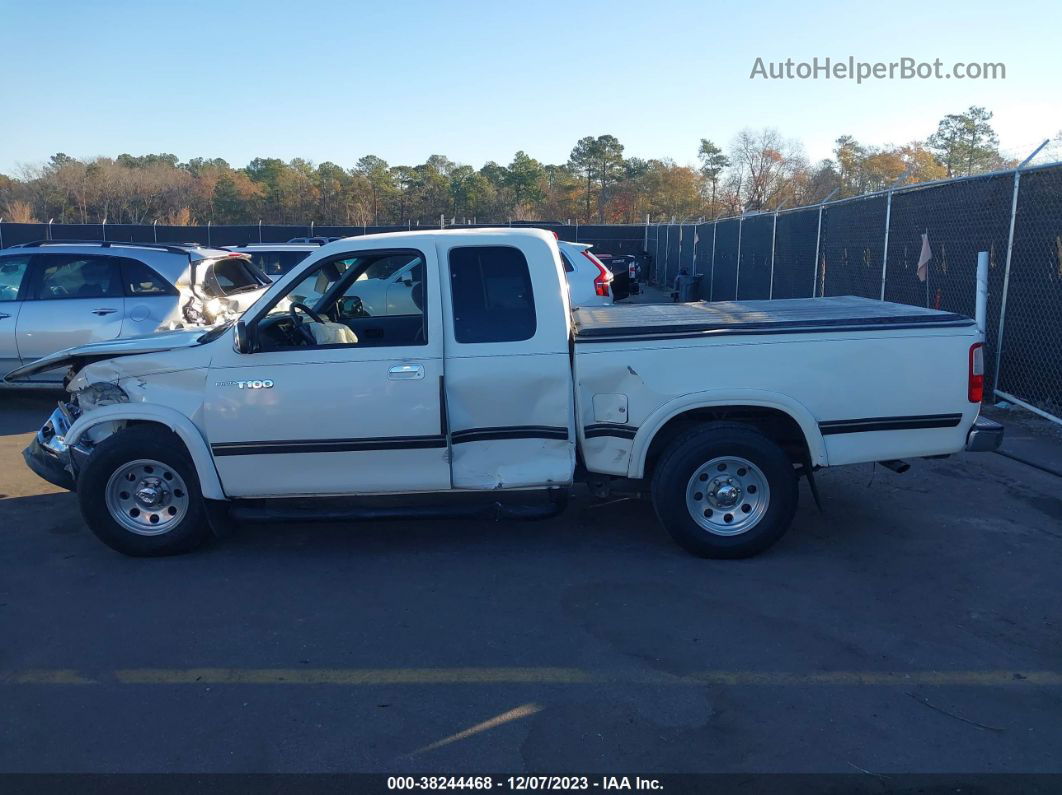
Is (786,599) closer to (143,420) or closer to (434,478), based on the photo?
(434,478)

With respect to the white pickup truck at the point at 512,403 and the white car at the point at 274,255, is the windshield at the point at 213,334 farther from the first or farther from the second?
the white car at the point at 274,255

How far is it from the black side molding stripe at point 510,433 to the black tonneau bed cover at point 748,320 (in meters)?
0.58

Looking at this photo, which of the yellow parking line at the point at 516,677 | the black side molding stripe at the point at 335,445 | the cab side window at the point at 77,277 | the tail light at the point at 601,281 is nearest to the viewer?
the yellow parking line at the point at 516,677

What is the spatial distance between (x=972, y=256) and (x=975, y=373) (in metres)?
5.41

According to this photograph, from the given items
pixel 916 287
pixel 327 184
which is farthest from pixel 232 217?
pixel 916 287

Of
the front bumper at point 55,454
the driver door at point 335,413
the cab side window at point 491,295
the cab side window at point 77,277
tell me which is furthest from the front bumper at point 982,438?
the cab side window at point 77,277

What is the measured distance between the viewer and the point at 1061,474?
7.30 meters

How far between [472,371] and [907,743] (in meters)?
3.04

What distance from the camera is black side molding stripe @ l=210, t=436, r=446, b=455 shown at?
18.0 feet

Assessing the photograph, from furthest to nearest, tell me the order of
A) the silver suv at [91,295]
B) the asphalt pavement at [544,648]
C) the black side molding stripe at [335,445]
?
the silver suv at [91,295], the black side molding stripe at [335,445], the asphalt pavement at [544,648]

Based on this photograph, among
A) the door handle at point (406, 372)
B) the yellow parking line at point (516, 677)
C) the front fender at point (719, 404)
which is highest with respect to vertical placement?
the door handle at point (406, 372)

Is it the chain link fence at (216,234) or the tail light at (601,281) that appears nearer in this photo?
the tail light at (601,281)

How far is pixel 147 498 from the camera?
227 inches

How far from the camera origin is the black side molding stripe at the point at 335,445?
5.50 metres
